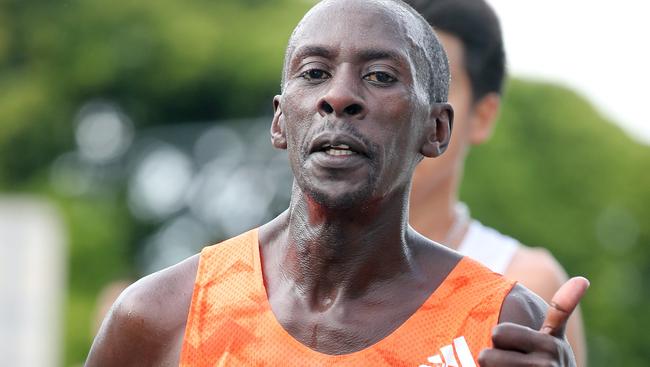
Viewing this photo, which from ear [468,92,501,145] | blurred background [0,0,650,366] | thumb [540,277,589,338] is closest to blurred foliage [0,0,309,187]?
blurred background [0,0,650,366]

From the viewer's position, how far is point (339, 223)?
15.0ft

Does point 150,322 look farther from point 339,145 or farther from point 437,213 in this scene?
point 437,213

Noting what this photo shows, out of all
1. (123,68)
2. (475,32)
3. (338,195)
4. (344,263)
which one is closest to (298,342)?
(344,263)

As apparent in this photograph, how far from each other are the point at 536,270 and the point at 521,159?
59.6 ft

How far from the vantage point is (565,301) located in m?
4.12

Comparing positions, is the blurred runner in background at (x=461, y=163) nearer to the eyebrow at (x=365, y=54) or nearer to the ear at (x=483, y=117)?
the ear at (x=483, y=117)

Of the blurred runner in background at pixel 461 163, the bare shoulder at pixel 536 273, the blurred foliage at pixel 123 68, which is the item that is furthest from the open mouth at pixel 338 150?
the blurred foliage at pixel 123 68

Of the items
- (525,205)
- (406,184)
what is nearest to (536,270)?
(406,184)

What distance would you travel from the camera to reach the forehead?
4461mm

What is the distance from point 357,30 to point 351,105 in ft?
0.70

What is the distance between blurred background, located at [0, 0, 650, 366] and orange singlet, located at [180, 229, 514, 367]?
1817 cm

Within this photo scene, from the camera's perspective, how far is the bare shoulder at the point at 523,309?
4441mm

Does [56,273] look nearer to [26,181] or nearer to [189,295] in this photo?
[26,181]

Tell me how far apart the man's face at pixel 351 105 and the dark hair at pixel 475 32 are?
2462 millimetres
